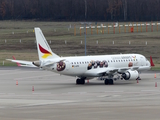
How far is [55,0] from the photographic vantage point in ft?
507

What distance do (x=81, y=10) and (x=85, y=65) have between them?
331ft

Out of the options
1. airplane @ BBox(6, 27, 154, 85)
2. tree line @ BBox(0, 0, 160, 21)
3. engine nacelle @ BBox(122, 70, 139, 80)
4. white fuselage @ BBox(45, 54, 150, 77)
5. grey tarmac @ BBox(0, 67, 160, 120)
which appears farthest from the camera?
tree line @ BBox(0, 0, 160, 21)

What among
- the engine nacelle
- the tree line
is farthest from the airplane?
the tree line

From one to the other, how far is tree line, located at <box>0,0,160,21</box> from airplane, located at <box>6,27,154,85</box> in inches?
3483

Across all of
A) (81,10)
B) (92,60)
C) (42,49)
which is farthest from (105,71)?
(81,10)

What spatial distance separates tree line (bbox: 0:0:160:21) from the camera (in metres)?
144

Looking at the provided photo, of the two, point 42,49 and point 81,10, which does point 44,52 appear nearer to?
point 42,49

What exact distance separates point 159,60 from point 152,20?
56860mm

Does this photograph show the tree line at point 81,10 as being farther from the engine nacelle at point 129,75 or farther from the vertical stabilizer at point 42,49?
the vertical stabilizer at point 42,49

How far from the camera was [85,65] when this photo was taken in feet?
169

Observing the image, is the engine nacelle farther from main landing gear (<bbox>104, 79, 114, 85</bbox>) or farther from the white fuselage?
the white fuselage

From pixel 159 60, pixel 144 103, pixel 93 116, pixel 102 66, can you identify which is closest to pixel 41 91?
pixel 102 66

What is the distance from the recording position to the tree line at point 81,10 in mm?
143500

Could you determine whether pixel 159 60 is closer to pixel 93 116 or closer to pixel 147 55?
pixel 147 55
